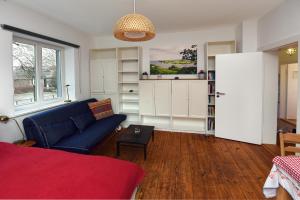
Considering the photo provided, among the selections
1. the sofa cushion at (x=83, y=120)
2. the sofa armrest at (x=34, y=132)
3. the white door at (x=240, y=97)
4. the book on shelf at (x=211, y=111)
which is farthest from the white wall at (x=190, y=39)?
the sofa armrest at (x=34, y=132)

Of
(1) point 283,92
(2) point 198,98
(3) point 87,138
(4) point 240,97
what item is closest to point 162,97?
(2) point 198,98

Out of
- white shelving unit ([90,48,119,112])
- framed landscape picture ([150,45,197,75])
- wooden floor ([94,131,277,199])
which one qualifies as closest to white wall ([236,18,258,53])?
framed landscape picture ([150,45,197,75])

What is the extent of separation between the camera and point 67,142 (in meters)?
2.70

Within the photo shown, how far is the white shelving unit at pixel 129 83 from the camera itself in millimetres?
4691

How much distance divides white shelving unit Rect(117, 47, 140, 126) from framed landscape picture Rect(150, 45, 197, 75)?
1.48 ft

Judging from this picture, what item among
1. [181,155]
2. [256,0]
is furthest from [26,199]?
[256,0]

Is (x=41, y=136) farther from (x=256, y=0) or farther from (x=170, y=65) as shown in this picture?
(x=256, y=0)

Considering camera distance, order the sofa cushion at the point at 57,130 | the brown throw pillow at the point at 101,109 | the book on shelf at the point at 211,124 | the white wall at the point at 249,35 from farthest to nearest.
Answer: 1. the book on shelf at the point at 211,124
2. the brown throw pillow at the point at 101,109
3. the white wall at the point at 249,35
4. the sofa cushion at the point at 57,130

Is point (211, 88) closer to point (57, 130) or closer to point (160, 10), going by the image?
point (160, 10)

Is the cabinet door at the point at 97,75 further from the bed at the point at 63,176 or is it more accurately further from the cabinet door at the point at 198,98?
the bed at the point at 63,176

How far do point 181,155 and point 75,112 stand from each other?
→ 209 centimetres

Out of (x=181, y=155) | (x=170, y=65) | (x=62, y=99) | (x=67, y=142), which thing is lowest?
(x=181, y=155)

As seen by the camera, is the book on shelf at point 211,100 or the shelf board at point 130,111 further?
the shelf board at point 130,111

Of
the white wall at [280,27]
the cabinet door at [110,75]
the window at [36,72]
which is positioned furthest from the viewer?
the cabinet door at [110,75]
